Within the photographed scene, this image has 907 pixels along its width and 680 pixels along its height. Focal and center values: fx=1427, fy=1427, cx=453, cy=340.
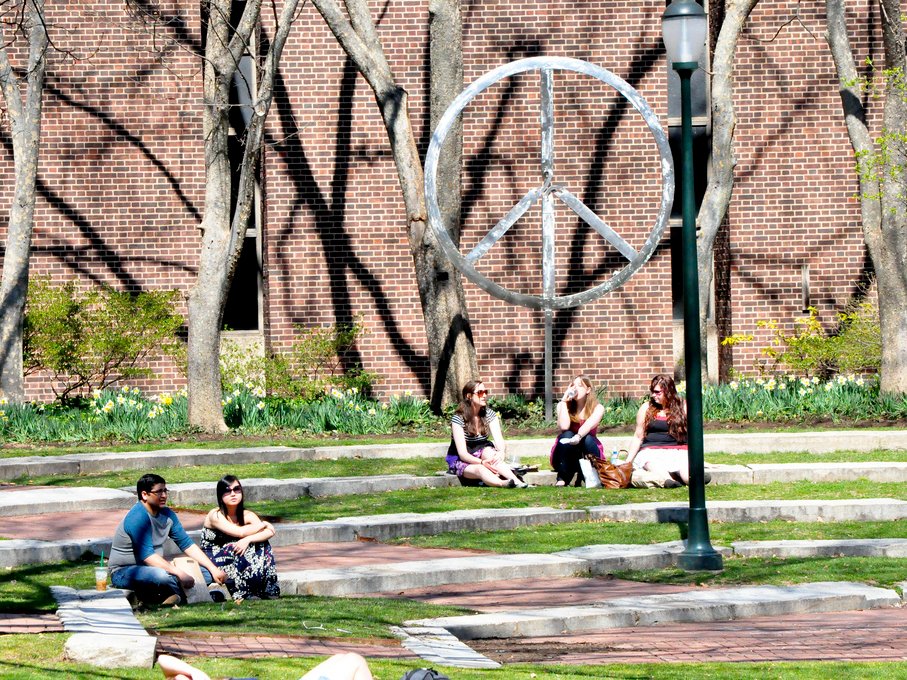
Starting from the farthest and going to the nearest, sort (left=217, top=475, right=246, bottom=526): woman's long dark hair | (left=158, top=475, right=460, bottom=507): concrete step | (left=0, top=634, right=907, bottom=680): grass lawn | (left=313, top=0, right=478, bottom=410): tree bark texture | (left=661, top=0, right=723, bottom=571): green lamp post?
(left=313, top=0, right=478, bottom=410): tree bark texture
(left=158, top=475, right=460, bottom=507): concrete step
(left=661, top=0, right=723, bottom=571): green lamp post
(left=217, top=475, right=246, bottom=526): woman's long dark hair
(left=0, top=634, right=907, bottom=680): grass lawn

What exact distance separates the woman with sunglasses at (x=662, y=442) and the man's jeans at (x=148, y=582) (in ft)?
20.3

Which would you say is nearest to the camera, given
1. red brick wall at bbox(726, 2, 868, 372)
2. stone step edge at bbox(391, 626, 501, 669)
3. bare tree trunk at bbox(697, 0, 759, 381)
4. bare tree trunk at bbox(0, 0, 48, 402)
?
stone step edge at bbox(391, 626, 501, 669)

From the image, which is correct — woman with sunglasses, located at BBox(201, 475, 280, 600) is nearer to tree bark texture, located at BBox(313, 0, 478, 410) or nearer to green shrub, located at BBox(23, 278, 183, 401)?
tree bark texture, located at BBox(313, 0, 478, 410)

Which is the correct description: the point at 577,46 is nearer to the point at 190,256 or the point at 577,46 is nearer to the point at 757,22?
the point at 757,22

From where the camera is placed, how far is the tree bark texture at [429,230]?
64.2ft

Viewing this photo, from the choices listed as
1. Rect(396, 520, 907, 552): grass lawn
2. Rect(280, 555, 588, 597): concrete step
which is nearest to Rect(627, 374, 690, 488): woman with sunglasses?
Rect(396, 520, 907, 552): grass lawn

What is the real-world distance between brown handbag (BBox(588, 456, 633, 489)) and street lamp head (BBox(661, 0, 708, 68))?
457cm

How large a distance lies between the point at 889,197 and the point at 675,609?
11085mm

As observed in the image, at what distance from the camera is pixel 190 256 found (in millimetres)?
22266

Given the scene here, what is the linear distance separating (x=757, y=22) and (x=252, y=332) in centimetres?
936

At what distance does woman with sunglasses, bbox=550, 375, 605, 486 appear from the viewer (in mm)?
14289

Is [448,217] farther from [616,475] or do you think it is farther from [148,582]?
[148,582]

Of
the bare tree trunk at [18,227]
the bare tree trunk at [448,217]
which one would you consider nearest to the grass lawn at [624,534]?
the bare tree trunk at [448,217]

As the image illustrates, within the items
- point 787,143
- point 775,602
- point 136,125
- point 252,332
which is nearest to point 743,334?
point 787,143
